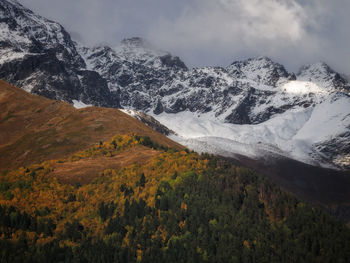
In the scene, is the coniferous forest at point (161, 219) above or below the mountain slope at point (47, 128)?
below

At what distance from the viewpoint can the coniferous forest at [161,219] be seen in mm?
52531

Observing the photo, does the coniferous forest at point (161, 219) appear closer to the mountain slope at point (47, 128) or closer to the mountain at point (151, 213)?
the mountain at point (151, 213)

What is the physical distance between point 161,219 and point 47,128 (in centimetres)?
5237

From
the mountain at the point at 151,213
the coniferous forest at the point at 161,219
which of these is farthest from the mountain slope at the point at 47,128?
the coniferous forest at the point at 161,219

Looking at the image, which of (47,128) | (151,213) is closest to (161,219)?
(151,213)

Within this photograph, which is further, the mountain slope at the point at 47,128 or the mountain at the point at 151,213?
the mountain slope at the point at 47,128

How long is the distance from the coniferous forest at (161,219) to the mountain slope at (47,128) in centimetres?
1299

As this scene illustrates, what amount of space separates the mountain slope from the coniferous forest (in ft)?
42.6

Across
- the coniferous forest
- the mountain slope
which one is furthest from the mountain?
the mountain slope

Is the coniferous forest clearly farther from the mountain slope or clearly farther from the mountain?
the mountain slope

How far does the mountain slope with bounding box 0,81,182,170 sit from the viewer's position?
84500 mm

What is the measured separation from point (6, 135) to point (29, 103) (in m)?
19.3

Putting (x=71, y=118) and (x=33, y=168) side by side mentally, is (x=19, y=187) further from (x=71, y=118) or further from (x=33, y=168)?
(x=71, y=118)

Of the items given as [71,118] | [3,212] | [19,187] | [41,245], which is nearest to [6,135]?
[71,118]
